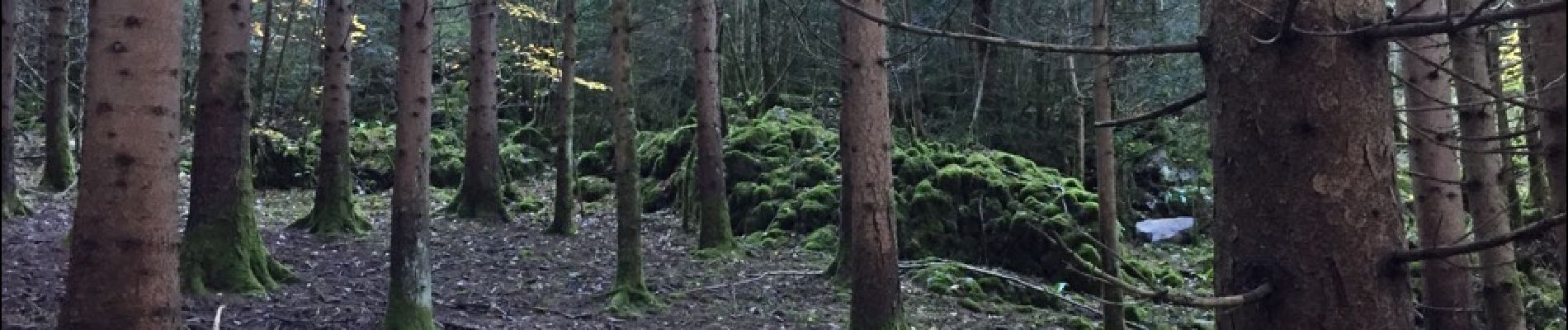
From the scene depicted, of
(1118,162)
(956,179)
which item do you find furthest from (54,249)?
(1118,162)

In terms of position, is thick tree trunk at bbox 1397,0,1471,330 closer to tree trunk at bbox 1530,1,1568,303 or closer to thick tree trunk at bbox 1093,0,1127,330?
thick tree trunk at bbox 1093,0,1127,330

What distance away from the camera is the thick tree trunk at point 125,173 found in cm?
385

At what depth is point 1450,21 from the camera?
2064mm

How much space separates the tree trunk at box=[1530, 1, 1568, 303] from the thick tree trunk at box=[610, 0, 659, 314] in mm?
6310

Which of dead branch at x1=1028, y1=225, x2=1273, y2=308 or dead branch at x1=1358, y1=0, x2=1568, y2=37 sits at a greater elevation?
dead branch at x1=1358, y1=0, x2=1568, y2=37

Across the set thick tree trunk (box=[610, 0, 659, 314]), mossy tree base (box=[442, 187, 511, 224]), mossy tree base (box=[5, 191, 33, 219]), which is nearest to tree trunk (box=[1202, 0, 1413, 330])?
thick tree trunk (box=[610, 0, 659, 314])

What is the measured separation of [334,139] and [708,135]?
13.5 feet

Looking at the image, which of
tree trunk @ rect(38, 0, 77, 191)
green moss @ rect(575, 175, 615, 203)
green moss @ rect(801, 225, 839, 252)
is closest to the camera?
tree trunk @ rect(38, 0, 77, 191)

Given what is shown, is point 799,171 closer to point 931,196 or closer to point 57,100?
point 931,196

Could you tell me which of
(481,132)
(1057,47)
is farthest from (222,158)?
(1057,47)

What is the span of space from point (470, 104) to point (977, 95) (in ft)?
24.7

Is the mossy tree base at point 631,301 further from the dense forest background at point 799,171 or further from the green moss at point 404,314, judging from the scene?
the green moss at point 404,314

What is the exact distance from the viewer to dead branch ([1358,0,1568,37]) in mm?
1848

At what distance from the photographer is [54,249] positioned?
8945mm
